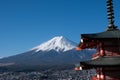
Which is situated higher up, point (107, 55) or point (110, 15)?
point (110, 15)

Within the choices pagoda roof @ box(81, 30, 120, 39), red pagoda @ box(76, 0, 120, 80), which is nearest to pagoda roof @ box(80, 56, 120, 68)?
red pagoda @ box(76, 0, 120, 80)

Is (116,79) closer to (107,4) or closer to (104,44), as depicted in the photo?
(104,44)

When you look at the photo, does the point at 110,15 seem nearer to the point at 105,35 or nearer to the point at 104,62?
the point at 105,35

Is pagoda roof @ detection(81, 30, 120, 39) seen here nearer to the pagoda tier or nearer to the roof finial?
the pagoda tier

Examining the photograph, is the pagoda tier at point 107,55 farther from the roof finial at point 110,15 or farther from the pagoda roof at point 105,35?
the roof finial at point 110,15

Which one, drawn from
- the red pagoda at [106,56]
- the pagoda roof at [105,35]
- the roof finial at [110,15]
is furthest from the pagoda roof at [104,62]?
the roof finial at [110,15]

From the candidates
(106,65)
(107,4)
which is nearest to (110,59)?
(106,65)

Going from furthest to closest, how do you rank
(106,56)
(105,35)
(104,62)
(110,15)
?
(110,15)
(105,35)
(106,56)
(104,62)

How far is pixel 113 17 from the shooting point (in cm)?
2150

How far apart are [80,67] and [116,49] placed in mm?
2338

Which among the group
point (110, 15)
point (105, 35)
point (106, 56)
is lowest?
point (106, 56)

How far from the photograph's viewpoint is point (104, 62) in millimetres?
20031

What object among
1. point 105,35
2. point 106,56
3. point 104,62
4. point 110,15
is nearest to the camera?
point 104,62

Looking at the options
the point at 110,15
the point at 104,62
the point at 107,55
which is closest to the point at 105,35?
the point at 107,55
